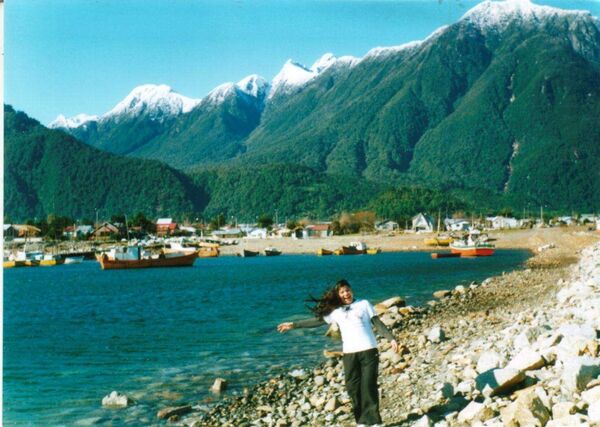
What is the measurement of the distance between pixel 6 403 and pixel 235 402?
4.01m

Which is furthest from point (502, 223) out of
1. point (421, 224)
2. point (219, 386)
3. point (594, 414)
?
point (594, 414)

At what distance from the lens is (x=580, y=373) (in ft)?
18.2

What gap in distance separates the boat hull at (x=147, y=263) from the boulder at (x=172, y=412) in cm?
5961

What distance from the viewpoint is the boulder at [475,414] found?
232 inches

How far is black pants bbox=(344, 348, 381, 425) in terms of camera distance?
6145 mm

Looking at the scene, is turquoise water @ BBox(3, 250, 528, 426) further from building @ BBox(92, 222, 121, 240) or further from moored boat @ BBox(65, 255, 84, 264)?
building @ BBox(92, 222, 121, 240)

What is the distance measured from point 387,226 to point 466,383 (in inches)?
4777

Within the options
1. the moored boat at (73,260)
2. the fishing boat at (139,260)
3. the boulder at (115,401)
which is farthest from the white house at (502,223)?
the boulder at (115,401)

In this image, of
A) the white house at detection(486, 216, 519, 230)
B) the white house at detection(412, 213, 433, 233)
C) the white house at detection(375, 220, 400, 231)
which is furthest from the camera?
the white house at detection(412, 213, 433, 233)

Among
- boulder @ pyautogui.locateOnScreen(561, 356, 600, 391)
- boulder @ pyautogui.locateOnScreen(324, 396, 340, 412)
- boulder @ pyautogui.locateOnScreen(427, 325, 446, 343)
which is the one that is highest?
boulder @ pyautogui.locateOnScreen(561, 356, 600, 391)

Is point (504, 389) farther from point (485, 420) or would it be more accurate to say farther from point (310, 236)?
point (310, 236)

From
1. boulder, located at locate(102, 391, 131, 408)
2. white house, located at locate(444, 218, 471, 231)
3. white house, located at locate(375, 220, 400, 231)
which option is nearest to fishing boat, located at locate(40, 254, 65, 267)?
white house, located at locate(375, 220, 400, 231)

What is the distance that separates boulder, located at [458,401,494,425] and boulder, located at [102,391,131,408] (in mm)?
5966

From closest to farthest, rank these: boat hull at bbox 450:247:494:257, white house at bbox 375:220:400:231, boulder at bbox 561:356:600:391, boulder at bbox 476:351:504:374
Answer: boulder at bbox 561:356:600:391
boulder at bbox 476:351:504:374
boat hull at bbox 450:247:494:257
white house at bbox 375:220:400:231
